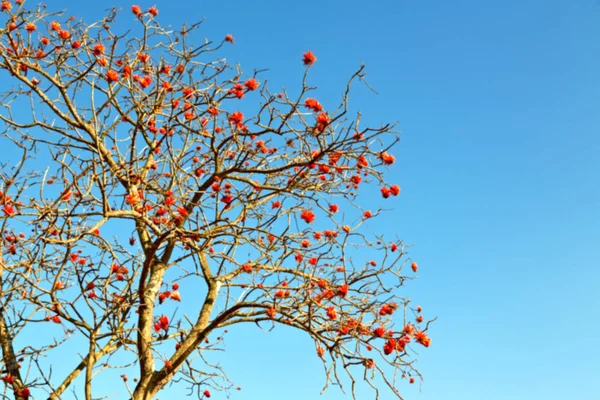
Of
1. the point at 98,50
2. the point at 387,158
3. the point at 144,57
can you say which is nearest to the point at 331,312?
the point at 387,158

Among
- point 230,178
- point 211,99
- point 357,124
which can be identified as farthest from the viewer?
point 230,178

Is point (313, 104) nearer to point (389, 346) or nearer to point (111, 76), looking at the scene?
point (111, 76)

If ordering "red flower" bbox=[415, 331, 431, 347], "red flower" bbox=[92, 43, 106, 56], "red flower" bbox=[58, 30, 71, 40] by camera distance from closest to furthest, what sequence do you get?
1. "red flower" bbox=[415, 331, 431, 347]
2. "red flower" bbox=[92, 43, 106, 56]
3. "red flower" bbox=[58, 30, 71, 40]

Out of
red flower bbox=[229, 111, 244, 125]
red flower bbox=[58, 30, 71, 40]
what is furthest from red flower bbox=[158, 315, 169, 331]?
red flower bbox=[58, 30, 71, 40]

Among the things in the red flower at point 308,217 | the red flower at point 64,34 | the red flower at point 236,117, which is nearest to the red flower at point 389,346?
the red flower at point 308,217

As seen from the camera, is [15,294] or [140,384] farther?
[15,294]

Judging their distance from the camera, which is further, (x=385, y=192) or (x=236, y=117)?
(x=385, y=192)

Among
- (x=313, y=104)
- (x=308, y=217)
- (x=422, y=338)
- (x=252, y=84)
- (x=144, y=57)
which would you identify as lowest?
(x=422, y=338)

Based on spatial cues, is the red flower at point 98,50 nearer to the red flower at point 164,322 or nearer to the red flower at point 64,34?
the red flower at point 64,34

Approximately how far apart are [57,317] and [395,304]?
3.24 m

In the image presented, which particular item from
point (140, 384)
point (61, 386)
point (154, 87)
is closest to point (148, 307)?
point (140, 384)

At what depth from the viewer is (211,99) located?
18.1ft

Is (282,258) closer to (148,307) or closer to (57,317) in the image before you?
(148,307)

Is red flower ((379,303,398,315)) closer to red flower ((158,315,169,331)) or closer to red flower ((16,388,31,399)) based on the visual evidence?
red flower ((158,315,169,331))
